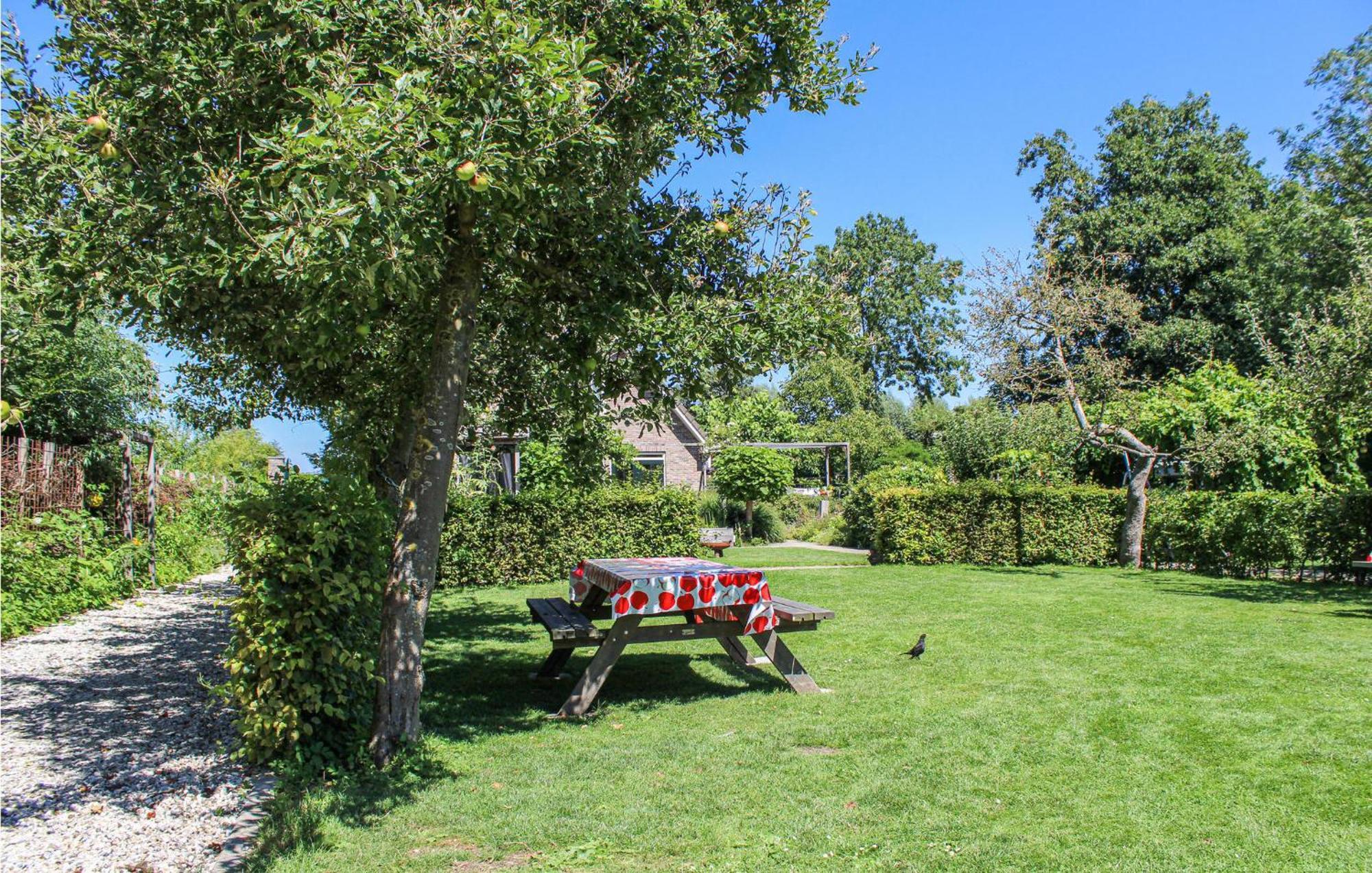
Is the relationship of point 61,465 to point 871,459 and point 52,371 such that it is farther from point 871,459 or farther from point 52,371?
point 871,459

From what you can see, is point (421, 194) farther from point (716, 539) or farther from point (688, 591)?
point (716, 539)

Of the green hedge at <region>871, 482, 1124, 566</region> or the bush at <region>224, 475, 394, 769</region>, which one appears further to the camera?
the green hedge at <region>871, 482, 1124, 566</region>

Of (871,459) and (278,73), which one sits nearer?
(278,73)

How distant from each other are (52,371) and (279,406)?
409cm

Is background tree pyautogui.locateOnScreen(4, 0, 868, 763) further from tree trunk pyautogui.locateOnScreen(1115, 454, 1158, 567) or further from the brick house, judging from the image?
the brick house

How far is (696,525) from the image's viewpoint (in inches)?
653

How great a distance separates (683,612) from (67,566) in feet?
27.1

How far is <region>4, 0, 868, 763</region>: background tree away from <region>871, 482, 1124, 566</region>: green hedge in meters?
11.5

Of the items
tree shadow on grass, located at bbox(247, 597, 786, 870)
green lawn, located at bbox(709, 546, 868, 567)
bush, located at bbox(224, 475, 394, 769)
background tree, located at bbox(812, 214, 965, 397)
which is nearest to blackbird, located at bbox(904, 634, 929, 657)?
tree shadow on grass, located at bbox(247, 597, 786, 870)

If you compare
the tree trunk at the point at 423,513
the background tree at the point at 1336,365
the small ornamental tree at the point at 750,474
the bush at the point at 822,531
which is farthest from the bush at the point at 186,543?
the background tree at the point at 1336,365

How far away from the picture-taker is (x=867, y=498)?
20.4 meters

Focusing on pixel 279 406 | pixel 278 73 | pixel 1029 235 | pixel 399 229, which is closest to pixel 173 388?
pixel 279 406

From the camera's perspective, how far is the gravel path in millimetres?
3959

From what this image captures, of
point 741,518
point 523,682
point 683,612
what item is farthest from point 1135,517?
point 523,682
